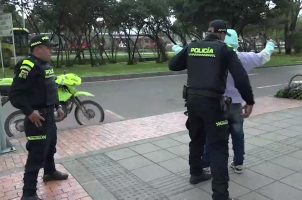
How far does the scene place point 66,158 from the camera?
17.2ft

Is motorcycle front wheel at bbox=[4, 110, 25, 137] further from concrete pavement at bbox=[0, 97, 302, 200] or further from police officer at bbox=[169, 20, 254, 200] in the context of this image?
police officer at bbox=[169, 20, 254, 200]

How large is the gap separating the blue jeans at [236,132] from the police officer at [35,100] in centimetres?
179

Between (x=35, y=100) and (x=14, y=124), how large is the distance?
3464 mm

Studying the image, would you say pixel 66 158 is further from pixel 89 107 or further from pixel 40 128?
pixel 89 107

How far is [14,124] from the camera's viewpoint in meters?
6.92

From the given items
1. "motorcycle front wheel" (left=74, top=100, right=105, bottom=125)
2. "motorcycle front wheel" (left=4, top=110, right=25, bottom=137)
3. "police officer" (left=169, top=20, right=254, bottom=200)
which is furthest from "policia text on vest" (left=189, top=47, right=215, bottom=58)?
"motorcycle front wheel" (left=4, top=110, right=25, bottom=137)

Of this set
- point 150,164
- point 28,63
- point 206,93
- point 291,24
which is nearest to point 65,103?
point 150,164

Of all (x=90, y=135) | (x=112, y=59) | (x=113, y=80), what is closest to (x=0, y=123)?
(x=90, y=135)

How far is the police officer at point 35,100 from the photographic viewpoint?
364 cm

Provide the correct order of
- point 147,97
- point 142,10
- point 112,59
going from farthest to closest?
point 112,59
point 142,10
point 147,97

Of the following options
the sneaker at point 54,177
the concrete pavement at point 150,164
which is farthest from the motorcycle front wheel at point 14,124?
the sneaker at point 54,177

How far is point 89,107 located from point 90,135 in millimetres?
1191

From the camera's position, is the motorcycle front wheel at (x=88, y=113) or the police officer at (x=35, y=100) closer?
the police officer at (x=35, y=100)

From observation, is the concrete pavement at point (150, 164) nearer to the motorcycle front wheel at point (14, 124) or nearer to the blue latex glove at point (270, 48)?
the motorcycle front wheel at point (14, 124)
